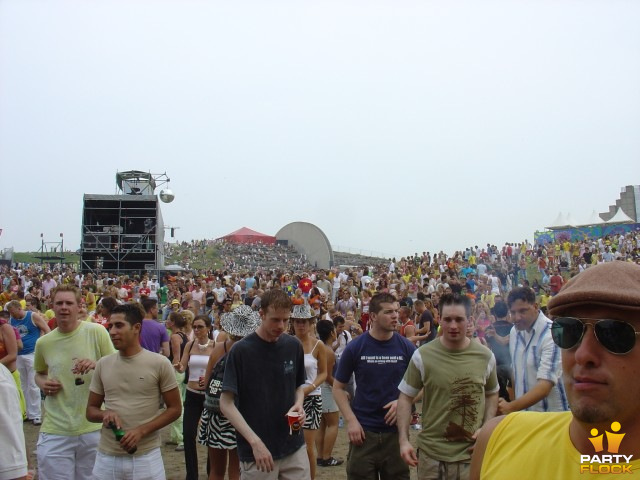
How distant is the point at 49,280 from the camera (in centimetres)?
2064

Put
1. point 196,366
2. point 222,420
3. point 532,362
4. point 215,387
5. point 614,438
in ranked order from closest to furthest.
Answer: point 614,438 → point 532,362 → point 215,387 → point 222,420 → point 196,366

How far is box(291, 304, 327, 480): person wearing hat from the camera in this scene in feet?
20.5

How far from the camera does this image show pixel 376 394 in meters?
4.69

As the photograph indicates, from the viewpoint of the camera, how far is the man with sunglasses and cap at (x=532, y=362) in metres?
4.21

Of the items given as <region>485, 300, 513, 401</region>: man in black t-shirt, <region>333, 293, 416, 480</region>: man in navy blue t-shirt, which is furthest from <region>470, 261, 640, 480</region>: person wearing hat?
<region>485, 300, 513, 401</region>: man in black t-shirt

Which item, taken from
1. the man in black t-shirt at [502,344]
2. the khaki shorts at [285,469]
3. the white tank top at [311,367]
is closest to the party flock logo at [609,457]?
the khaki shorts at [285,469]

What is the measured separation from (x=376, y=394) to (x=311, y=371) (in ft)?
6.18

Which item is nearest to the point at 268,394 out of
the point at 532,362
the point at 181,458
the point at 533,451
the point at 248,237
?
the point at 532,362

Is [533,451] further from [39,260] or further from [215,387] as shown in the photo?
[39,260]

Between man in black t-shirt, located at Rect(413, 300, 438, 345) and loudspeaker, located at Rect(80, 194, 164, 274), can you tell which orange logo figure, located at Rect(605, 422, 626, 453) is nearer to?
man in black t-shirt, located at Rect(413, 300, 438, 345)

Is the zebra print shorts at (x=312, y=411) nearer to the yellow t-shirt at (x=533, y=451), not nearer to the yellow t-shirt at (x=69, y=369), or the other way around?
the yellow t-shirt at (x=69, y=369)

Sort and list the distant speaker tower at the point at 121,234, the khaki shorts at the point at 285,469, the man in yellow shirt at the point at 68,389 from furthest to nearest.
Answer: the distant speaker tower at the point at 121,234
the man in yellow shirt at the point at 68,389
the khaki shorts at the point at 285,469

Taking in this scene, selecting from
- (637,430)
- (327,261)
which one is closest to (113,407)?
(637,430)

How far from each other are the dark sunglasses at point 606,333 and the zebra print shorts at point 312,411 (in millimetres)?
5015
